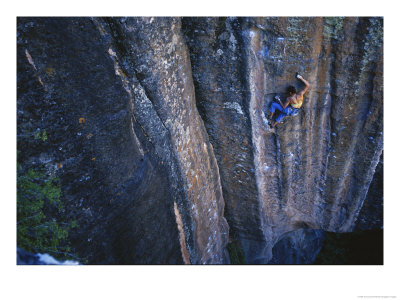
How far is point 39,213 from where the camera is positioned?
8.80 feet

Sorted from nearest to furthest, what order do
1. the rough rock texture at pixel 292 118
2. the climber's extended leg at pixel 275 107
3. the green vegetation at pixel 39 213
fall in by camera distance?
the green vegetation at pixel 39 213
the rough rock texture at pixel 292 118
the climber's extended leg at pixel 275 107

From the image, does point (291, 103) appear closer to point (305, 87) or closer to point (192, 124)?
point (305, 87)

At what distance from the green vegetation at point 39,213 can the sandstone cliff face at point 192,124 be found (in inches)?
4.5

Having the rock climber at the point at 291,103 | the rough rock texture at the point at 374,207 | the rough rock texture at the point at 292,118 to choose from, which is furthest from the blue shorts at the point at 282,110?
the rough rock texture at the point at 374,207

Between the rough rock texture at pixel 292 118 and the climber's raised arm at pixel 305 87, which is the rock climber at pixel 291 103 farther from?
the rough rock texture at pixel 292 118

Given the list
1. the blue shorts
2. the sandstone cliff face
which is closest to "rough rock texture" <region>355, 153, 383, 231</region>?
the sandstone cliff face

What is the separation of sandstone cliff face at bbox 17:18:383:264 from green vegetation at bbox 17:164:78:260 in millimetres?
115

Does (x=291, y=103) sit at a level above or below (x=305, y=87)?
below

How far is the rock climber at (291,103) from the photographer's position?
3883mm

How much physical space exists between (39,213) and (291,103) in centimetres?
328

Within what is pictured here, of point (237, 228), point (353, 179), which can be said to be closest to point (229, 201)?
point (237, 228)

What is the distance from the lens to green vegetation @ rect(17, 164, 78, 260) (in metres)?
2.57

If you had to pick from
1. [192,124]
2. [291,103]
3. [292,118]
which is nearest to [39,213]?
[192,124]

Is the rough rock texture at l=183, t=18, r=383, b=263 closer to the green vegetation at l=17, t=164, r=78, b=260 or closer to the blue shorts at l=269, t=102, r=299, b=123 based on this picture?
the blue shorts at l=269, t=102, r=299, b=123
